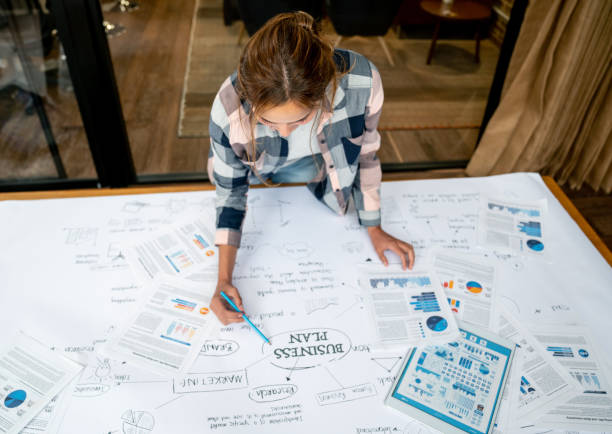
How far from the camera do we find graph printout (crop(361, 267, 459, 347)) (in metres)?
0.99

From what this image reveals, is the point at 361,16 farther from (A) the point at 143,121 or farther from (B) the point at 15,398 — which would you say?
(B) the point at 15,398

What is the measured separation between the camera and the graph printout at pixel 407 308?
3.26ft

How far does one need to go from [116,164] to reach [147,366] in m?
1.33

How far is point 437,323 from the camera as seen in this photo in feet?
3.33

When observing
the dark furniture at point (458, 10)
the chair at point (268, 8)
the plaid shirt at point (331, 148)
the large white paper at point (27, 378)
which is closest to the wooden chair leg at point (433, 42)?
the dark furniture at point (458, 10)

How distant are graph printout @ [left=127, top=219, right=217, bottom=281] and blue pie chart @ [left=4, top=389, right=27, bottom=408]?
326 millimetres

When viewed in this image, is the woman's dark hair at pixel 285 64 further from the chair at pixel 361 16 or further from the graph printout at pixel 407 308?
the chair at pixel 361 16

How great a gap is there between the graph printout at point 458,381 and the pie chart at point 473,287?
4.6 inches

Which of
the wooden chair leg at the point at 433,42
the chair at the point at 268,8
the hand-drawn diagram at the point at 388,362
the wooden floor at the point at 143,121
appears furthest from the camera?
the wooden chair leg at the point at 433,42

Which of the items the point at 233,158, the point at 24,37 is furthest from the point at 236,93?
the point at 24,37

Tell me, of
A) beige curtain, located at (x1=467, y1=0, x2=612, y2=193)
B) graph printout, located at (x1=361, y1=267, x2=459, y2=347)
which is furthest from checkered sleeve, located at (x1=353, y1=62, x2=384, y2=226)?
beige curtain, located at (x1=467, y1=0, x2=612, y2=193)

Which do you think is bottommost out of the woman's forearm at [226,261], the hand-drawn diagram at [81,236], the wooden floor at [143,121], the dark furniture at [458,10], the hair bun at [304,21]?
the wooden floor at [143,121]

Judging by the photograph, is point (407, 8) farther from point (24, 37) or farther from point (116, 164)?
point (24, 37)

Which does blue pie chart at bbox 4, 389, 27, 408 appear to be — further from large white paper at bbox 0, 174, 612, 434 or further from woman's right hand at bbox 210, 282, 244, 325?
woman's right hand at bbox 210, 282, 244, 325
